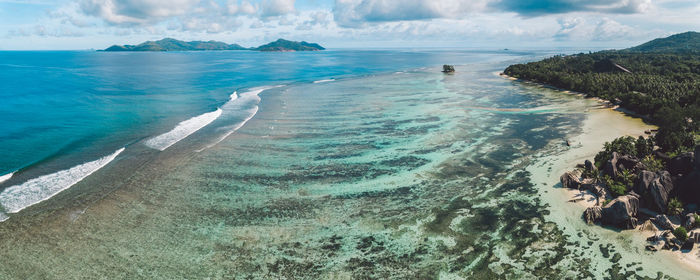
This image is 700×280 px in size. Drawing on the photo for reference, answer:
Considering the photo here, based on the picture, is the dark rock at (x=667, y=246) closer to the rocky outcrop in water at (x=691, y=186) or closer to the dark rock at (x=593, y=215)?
the dark rock at (x=593, y=215)

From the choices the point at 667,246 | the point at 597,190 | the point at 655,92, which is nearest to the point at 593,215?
the point at 667,246

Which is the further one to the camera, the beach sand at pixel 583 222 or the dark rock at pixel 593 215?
the dark rock at pixel 593 215

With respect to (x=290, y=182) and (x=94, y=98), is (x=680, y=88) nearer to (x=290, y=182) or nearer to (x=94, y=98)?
(x=290, y=182)

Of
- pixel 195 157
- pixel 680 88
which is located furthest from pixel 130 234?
pixel 680 88

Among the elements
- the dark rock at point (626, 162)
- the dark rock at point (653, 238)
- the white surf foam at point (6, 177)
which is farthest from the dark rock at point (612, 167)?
the white surf foam at point (6, 177)

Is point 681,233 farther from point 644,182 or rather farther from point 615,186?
point 615,186

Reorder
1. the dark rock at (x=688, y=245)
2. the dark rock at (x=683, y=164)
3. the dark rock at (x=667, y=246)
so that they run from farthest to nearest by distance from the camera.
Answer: the dark rock at (x=683, y=164), the dark rock at (x=667, y=246), the dark rock at (x=688, y=245)

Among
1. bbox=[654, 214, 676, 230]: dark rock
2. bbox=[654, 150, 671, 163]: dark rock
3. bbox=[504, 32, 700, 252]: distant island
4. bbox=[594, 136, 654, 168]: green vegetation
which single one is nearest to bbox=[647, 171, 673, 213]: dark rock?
bbox=[504, 32, 700, 252]: distant island
